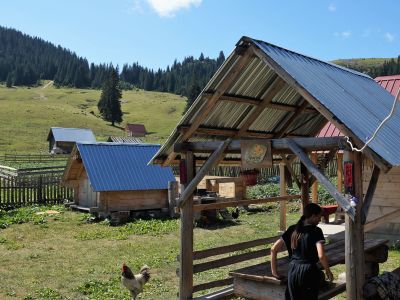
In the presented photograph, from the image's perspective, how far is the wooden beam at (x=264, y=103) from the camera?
8.66m

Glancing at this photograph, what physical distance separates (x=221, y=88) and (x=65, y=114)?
368ft

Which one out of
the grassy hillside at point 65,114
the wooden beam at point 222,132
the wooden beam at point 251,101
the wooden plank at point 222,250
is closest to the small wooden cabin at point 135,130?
the grassy hillside at point 65,114

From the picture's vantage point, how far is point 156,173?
70.2 feet

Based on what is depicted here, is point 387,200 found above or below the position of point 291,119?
below

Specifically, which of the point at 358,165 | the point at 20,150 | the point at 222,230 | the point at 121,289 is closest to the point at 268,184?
the point at 222,230

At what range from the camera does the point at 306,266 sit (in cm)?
611

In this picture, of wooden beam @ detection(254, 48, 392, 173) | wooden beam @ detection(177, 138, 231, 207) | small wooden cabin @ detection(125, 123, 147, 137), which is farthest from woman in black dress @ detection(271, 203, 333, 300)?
small wooden cabin @ detection(125, 123, 147, 137)

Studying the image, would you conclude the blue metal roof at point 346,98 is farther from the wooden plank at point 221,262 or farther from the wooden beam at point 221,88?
the wooden plank at point 221,262

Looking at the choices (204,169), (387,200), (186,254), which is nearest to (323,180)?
(204,169)

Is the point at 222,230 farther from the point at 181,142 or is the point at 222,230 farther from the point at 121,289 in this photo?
the point at 181,142

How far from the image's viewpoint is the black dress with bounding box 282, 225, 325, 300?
6098 millimetres

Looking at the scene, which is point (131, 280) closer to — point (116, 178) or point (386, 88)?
point (116, 178)

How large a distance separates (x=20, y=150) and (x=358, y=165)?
77.7 meters

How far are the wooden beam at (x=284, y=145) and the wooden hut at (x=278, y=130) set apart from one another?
0.02m
